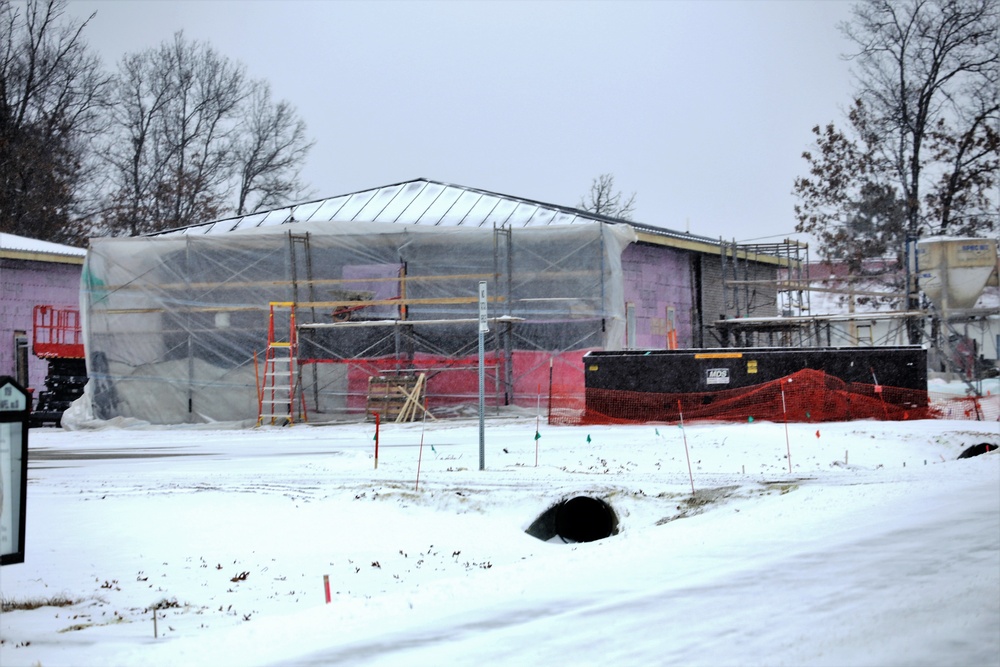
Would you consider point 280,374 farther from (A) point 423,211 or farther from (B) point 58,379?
(B) point 58,379

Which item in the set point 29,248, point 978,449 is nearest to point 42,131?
point 29,248

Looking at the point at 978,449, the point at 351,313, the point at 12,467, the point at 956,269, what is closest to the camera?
the point at 12,467

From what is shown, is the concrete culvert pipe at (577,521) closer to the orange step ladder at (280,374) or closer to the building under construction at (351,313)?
the building under construction at (351,313)

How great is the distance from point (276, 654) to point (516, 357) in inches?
878

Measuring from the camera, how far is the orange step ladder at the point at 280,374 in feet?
89.3

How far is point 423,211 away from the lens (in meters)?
31.1

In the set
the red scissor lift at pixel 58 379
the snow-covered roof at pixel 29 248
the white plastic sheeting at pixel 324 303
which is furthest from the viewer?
the snow-covered roof at pixel 29 248

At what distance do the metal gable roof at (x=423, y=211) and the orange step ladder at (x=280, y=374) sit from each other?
3.96 metres

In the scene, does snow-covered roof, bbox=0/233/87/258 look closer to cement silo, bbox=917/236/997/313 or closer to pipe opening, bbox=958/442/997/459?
cement silo, bbox=917/236/997/313

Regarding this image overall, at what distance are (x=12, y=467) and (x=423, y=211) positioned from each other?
25.4 m

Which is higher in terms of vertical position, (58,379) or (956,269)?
(956,269)

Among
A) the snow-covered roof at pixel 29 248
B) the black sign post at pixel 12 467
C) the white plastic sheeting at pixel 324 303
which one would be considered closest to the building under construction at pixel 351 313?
the white plastic sheeting at pixel 324 303

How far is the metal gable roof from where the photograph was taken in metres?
30.0

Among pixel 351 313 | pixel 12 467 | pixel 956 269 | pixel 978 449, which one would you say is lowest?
pixel 978 449
